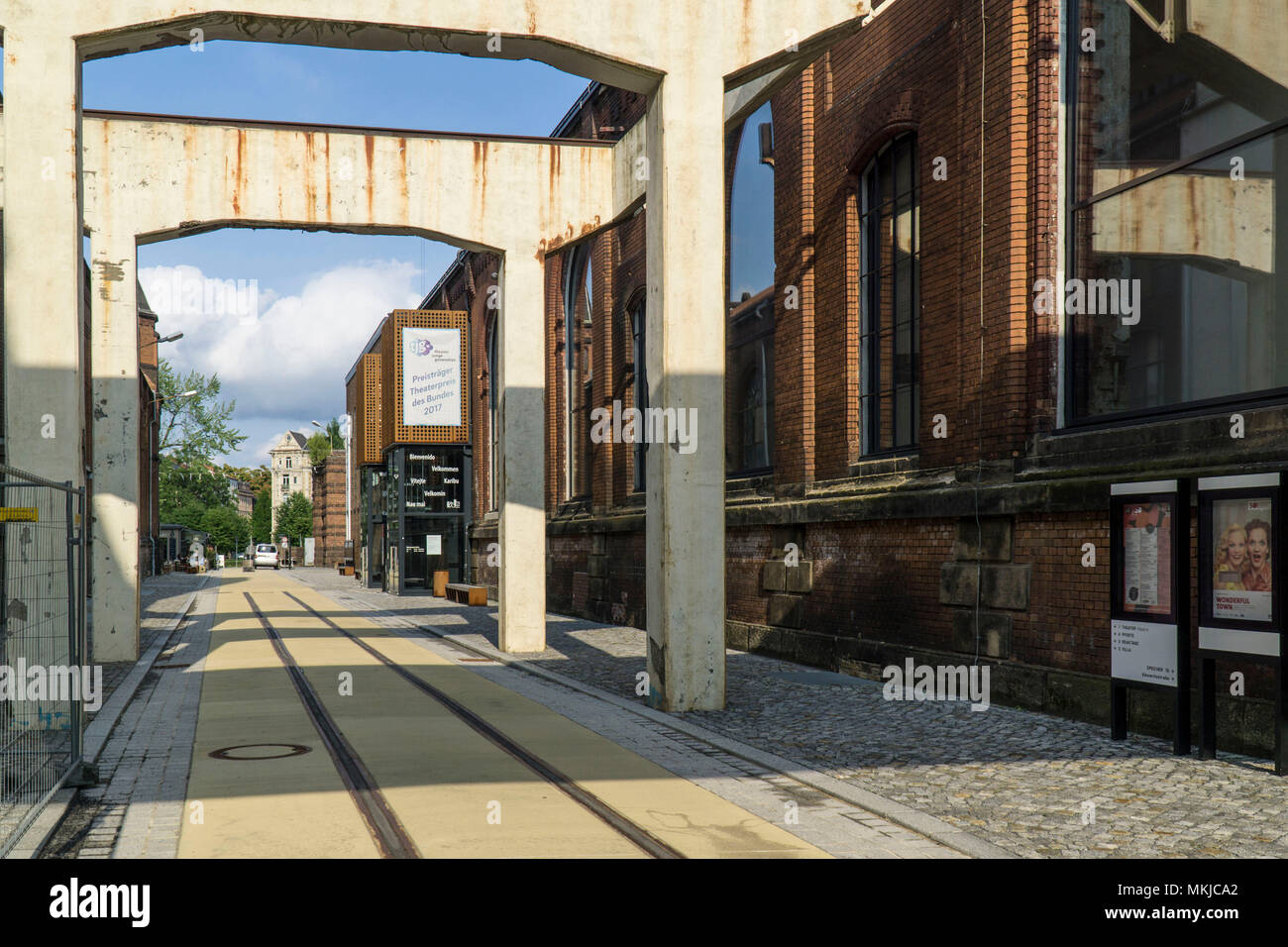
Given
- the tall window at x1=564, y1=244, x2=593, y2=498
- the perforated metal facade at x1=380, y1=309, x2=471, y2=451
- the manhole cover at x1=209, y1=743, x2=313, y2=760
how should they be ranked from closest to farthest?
the manhole cover at x1=209, y1=743, x2=313, y2=760 < the tall window at x1=564, y1=244, x2=593, y2=498 < the perforated metal facade at x1=380, y1=309, x2=471, y2=451

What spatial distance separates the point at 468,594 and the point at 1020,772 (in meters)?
23.7

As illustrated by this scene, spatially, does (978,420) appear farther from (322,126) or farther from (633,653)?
(322,126)

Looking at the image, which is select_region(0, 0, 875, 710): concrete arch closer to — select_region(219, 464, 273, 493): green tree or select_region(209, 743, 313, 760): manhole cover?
select_region(209, 743, 313, 760): manhole cover

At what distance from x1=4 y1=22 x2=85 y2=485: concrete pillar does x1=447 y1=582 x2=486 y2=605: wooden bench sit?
19.5m

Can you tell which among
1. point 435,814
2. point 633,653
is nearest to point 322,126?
point 633,653

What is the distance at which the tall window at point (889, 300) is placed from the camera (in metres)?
13.7

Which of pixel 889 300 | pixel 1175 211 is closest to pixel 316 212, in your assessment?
pixel 889 300

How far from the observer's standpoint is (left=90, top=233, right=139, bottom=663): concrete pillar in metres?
16.0

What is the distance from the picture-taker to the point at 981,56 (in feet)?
39.0

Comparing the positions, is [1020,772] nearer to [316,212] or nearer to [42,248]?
[42,248]

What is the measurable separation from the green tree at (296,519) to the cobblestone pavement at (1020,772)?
4258 inches

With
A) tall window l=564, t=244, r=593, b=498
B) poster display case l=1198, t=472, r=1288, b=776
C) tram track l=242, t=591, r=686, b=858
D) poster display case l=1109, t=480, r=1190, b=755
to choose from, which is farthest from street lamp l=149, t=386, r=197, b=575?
poster display case l=1198, t=472, r=1288, b=776

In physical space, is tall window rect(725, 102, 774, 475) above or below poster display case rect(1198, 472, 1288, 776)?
above

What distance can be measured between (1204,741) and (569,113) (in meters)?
22.9
